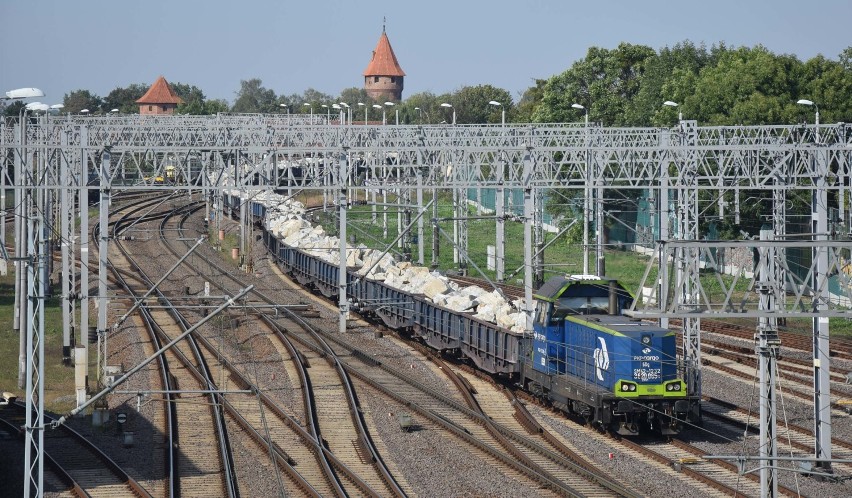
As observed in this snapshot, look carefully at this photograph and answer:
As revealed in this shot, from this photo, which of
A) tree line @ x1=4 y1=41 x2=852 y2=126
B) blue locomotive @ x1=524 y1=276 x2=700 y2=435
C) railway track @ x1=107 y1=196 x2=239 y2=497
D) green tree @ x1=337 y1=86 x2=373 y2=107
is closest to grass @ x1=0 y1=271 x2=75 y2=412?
railway track @ x1=107 y1=196 x2=239 y2=497

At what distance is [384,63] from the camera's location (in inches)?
6590

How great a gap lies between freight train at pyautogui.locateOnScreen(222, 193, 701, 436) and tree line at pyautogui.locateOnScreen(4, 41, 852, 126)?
1803 centimetres

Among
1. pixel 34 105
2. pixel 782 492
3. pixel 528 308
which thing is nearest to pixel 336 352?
pixel 528 308

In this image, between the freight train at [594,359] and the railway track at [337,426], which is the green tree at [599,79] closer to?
the railway track at [337,426]

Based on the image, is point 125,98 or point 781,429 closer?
point 781,429

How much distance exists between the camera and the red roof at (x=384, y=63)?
166 metres

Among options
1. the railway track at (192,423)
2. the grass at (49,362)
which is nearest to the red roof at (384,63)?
the grass at (49,362)

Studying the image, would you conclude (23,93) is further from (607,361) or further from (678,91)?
(678,91)

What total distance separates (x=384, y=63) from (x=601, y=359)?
482 feet

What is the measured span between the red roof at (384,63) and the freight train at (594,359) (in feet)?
456

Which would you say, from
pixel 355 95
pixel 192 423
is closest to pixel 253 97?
pixel 355 95

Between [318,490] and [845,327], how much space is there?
26936 mm

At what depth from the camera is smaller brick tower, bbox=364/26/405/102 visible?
166500 mm

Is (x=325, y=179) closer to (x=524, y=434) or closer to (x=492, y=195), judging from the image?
(x=524, y=434)
